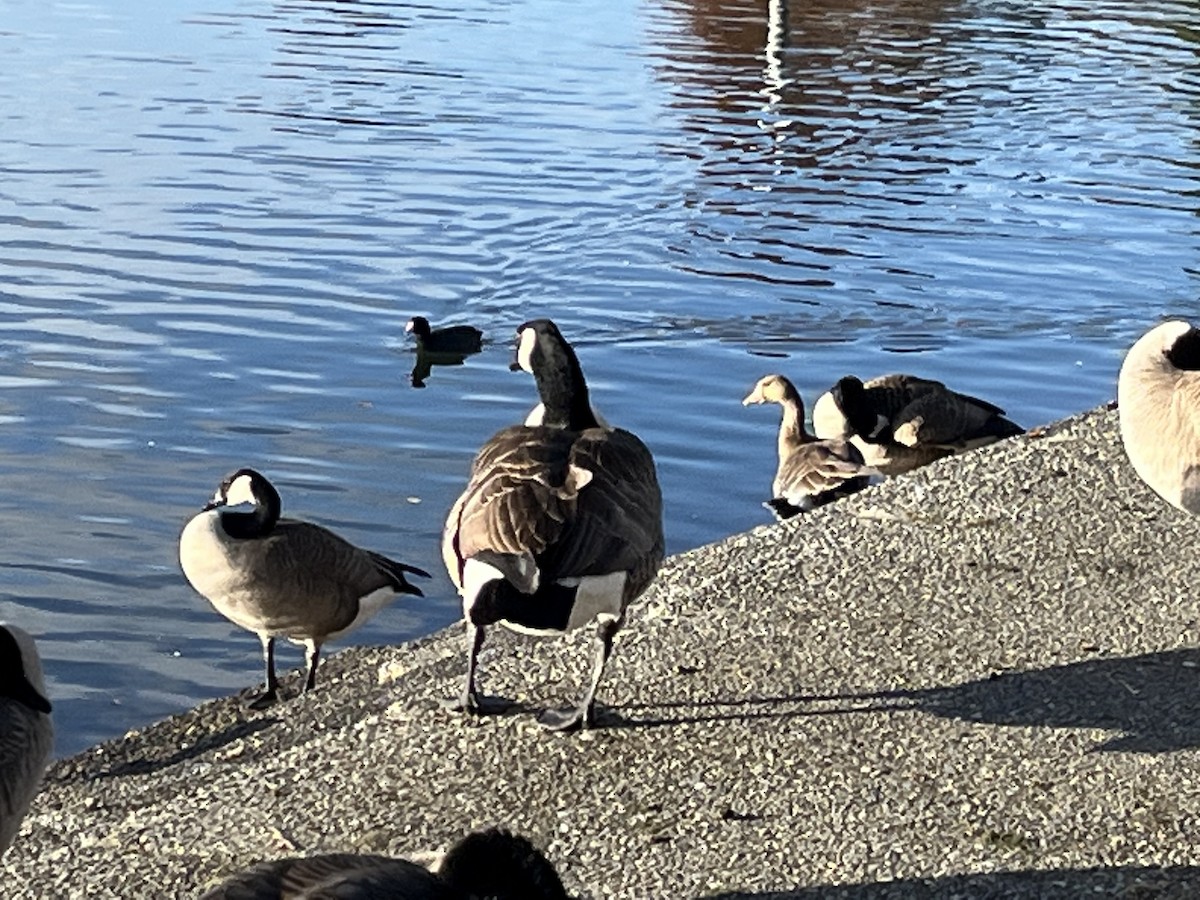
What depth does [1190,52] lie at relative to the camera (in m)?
38.4

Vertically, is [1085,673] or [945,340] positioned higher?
[1085,673]

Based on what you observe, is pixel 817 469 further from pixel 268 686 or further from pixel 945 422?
pixel 268 686

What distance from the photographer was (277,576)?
347 inches

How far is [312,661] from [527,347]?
94.1 inches

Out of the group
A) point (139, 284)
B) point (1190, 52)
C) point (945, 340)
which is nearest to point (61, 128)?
point (139, 284)

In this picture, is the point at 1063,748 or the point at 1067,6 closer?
the point at 1063,748

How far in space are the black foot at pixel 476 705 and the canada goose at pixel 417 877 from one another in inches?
94.9

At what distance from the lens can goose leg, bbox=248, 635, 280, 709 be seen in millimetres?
8602

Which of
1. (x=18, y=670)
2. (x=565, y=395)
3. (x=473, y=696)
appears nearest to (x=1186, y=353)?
(x=565, y=395)

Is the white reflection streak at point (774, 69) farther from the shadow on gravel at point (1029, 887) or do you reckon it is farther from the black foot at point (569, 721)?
the shadow on gravel at point (1029, 887)

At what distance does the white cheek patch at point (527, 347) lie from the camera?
7.58m

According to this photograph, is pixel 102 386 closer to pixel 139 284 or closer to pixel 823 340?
pixel 139 284

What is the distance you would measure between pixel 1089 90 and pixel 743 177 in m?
10.4

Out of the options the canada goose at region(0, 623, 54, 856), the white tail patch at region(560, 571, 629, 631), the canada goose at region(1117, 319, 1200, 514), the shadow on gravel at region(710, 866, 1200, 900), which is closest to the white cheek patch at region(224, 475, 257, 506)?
the canada goose at region(0, 623, 54, 856)
